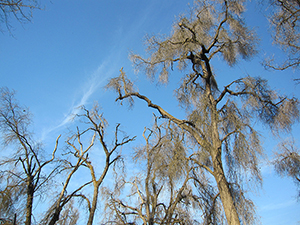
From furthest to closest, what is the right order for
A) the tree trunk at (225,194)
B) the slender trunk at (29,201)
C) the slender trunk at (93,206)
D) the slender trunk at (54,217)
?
the slender trunk at (93,206) → the slender trunk at (54,217) → the slender trunk at (29,201) → the tree trunk at (225,194)

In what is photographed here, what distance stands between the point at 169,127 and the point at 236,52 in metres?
3.49

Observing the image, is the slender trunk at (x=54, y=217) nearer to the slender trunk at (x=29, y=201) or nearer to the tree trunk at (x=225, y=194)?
the slender trunk at (x=29, y=201)

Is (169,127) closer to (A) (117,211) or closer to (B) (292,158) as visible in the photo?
(A) (117,211)

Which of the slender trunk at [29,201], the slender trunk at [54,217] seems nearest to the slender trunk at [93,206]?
the slender trunk at [54,217]

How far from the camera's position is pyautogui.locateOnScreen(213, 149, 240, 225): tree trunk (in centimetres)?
476

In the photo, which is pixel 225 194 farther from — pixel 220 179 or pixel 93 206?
pixel 93 206

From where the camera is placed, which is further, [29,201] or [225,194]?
[29,201]

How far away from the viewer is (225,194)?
5.04 metres

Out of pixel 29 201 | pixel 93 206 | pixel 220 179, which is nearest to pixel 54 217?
pixel 29 201

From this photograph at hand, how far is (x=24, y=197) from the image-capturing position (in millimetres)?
7457

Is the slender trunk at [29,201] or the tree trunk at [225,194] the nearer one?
the tree trunk at [225,194]

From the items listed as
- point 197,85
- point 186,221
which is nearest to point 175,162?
point 197,85

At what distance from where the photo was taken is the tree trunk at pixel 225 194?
4762mm

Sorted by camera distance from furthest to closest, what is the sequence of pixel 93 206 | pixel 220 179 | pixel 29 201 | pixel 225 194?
pixel 93 206
pixel 29 201
pixel 220 179
pixel 225 194
